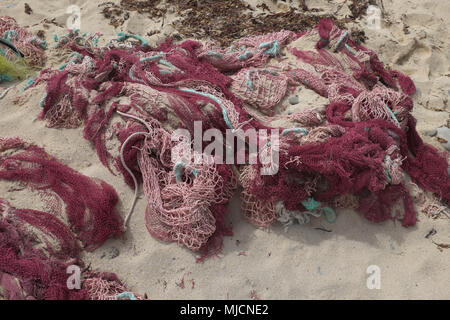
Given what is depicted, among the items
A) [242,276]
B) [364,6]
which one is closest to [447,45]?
[364,6]

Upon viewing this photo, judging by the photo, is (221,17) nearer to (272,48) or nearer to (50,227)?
(272,48)

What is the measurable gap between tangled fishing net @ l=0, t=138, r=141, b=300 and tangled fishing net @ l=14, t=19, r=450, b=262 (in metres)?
0.33

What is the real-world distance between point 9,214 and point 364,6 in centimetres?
488

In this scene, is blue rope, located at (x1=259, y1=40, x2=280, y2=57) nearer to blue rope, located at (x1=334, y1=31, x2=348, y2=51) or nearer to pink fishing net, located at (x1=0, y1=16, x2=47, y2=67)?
blue rope, located at (x1=334, y1=31, x2=348, y2=51)

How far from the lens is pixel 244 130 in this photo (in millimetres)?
3006

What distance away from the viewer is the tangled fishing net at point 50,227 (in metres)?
2.38

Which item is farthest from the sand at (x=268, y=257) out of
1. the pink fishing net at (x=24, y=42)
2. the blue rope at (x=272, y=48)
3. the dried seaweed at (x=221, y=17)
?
the dried seaweed at (x=221, y=17)

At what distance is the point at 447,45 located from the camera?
14.7ft

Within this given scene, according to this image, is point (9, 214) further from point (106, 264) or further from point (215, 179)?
point (215, 179)

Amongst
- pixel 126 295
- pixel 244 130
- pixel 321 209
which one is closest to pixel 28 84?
pixel 244 130

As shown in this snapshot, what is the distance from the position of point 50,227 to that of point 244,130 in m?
1.71

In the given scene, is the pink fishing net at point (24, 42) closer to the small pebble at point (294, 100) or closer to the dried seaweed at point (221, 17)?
the dried seaweed at point (221, 17)

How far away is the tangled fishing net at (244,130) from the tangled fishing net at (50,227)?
33 centimetres
